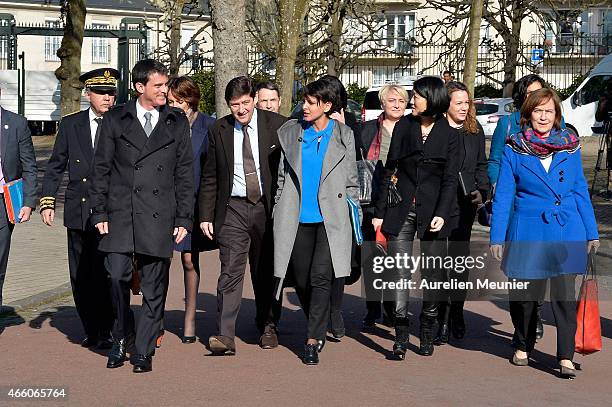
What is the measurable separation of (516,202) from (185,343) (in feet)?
8.71

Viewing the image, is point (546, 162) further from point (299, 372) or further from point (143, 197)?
point (143, 197)

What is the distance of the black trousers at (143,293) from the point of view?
7977 mm

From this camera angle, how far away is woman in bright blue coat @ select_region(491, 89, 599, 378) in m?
7.92

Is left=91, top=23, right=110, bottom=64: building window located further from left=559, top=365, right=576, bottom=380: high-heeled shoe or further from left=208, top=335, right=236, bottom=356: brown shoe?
left=559, top=365, right=576, bottom=380: high-heeled shoe

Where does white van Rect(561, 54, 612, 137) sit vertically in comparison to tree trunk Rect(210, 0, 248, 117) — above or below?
above

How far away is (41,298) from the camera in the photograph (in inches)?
431

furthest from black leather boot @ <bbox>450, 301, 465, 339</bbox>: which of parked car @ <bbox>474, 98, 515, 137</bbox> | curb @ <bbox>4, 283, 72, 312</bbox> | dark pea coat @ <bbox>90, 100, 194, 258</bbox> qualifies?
parked car @ <bbox>474, 98, 515, 137</bbox>

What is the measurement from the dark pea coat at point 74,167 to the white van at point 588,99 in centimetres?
2575

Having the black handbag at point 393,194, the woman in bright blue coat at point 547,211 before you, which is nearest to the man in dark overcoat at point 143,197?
the black handbag at point 393,194

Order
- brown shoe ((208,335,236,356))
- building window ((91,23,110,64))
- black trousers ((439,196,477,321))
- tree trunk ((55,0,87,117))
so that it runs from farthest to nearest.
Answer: building window ((91,23,110,64)), tree trunk ((55,0,87,117)), black trousers ((439,196,477,321)), brown shoe ((208,335,236,356))

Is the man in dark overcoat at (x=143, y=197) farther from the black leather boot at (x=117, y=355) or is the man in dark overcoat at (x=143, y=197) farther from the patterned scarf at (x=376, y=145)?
the patterned scarf at (x=376, y=145)

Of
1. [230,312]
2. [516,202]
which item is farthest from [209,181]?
[516,202]

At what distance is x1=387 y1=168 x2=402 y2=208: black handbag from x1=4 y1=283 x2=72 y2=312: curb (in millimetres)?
3692

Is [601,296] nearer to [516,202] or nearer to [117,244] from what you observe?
[516,202]
